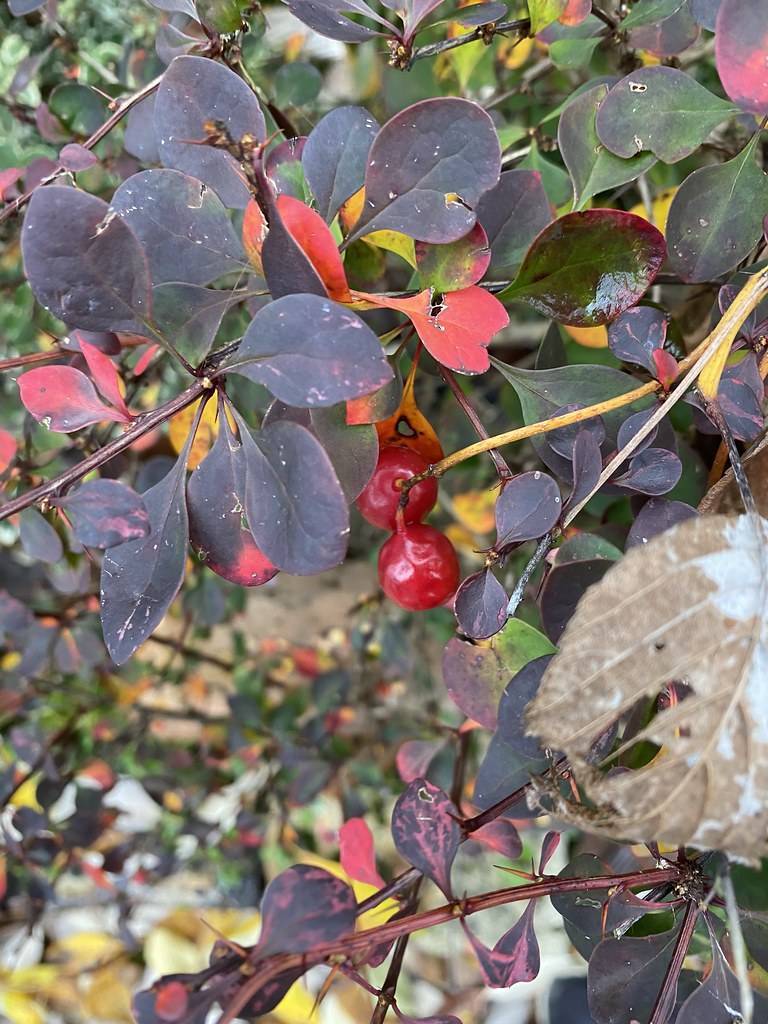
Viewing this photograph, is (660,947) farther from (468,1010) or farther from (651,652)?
(468,1010)

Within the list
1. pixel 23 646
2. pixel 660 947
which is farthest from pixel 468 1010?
pixel 660 947

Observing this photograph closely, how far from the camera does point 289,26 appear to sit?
115cm

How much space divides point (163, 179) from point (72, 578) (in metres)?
0.45

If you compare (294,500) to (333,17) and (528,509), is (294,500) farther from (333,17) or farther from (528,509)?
(333,17)

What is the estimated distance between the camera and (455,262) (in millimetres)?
422

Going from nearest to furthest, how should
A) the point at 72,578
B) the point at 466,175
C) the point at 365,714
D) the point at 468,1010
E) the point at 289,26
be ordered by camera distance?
the point at 466,175 < the point at 72,578 < the point at 289,26 < the point at 365,714 < the point at 468,1010

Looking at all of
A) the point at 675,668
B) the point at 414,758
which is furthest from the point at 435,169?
the point at 414,758

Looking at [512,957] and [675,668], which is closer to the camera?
[675,668]

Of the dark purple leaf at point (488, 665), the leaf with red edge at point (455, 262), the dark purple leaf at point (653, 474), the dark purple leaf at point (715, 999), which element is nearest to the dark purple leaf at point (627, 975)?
the dark purple leaf at point (715, 999)

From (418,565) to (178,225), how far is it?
0.22 m

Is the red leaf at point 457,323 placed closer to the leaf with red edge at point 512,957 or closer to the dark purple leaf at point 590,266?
the dark purple leaf at point 590,266

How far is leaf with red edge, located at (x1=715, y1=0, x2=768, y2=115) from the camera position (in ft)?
1.18

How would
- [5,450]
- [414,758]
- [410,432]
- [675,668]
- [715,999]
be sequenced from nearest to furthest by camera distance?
[675,668], [715,999], [410,432], [5,450], [414,758]

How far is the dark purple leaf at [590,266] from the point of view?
16.3 inches
